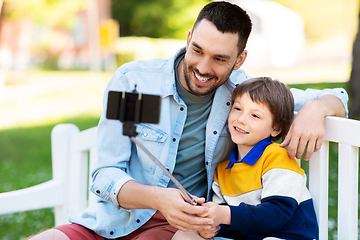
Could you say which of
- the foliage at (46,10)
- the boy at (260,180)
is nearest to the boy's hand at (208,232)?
the boy at (260,180)

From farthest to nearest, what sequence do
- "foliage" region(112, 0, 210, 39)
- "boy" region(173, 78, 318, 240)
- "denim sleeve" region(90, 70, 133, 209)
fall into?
"foliage" region(112, 0, 210, 39)
"denim sleeve" region(90, 70, 133, 209)
"boy" region(173, 78, 318, 240)

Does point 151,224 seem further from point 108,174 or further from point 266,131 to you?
point 266,131

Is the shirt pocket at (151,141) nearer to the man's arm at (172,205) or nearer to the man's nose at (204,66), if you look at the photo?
the man's arm at (172,205)

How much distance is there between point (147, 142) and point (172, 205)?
52 centimetres

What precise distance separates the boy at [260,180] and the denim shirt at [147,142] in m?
0.11

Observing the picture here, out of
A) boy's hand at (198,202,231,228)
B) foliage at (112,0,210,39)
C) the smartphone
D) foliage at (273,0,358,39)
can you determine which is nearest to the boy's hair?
boy's hand at (198,202,231,228)

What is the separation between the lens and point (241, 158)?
2.06m

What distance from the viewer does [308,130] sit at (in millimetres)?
1909

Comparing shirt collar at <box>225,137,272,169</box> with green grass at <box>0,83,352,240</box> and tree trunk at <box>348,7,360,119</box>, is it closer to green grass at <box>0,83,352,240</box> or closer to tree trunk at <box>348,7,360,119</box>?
green grass at <box>0,83,352,240</box>

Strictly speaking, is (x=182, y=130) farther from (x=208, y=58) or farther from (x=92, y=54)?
(x=92, y=54)

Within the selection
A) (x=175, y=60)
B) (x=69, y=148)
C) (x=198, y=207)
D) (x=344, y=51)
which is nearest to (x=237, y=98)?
(x=175, y=60)

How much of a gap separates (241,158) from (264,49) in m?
17.6

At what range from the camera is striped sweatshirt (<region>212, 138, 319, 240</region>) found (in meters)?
1.73

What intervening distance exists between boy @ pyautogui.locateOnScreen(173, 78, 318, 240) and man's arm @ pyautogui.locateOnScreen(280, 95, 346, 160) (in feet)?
0.22
